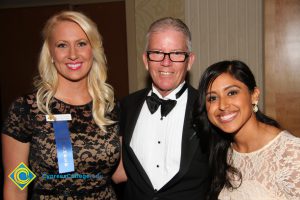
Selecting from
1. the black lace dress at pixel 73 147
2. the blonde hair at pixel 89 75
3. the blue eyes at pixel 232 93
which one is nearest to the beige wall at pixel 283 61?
the blue eyes at pixel 232 93

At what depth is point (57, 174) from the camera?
200 cm

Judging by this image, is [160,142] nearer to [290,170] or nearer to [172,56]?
[172,56]

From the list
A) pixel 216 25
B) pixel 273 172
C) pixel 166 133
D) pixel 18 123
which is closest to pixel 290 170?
pixel 273 172

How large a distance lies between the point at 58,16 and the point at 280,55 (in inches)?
86.2

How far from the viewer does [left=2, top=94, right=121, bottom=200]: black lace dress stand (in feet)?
6.44

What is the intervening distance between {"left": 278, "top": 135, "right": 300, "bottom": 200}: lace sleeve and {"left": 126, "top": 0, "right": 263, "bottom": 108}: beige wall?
1.80 metres

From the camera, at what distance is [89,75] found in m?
2.25

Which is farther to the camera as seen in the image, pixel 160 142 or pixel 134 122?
pixel 134 122

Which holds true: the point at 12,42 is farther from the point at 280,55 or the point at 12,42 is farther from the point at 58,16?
the point at 280,55

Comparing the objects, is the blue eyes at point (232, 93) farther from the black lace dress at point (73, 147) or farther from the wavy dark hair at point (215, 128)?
the black lace dress at point (73, 147)

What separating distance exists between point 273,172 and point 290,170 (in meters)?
0.09

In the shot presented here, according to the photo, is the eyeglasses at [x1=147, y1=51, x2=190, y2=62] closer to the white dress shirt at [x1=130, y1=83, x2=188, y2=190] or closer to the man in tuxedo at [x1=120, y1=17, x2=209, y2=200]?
the man in tuxedo at [x1=120, y1=17, x2=209, y2=200]

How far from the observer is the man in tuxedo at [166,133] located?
6.56 feet

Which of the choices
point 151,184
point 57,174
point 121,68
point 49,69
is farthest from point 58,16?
point 121,68
